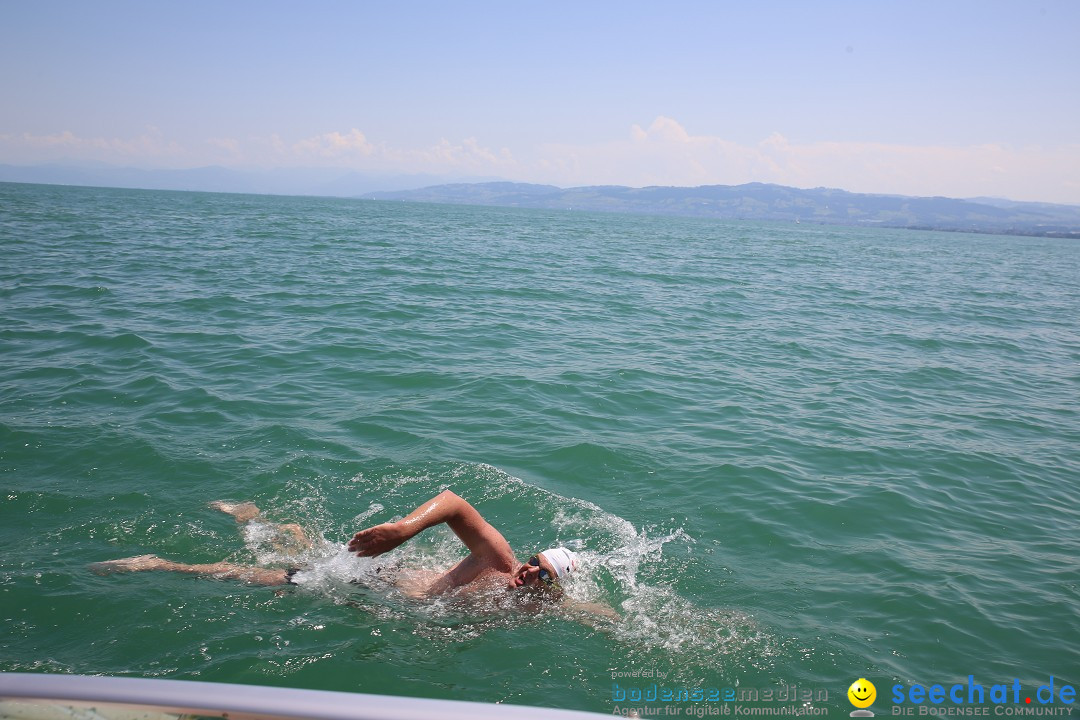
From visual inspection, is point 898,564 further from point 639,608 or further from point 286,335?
point 286,335

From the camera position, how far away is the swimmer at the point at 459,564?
4.96 metres

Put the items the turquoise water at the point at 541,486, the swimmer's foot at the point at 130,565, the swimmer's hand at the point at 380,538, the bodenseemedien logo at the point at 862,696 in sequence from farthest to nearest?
the swimmer's foot at the point at 130,565
the turquoise water at the point at 541,486
the bodenseemedien logo at the point at 862,696
the swimmer's hand at the point at 380,538

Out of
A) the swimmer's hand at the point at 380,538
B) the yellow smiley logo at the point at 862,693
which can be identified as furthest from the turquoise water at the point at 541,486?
the swimmer's hand at the point at 380,538

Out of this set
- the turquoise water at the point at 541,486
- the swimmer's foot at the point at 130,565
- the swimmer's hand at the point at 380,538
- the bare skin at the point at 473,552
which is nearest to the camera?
the swimmer's hand at the point at 380,538

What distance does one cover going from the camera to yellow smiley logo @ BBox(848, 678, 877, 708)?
4922mm

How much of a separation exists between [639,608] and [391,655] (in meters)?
2.35

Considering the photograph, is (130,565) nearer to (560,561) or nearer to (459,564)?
(459,564)

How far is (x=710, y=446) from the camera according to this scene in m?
9.44

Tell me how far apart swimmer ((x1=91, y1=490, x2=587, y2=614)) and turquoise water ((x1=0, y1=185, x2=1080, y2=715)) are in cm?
15

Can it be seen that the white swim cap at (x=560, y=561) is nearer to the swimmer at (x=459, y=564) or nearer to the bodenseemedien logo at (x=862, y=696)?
the swimmer at (x=459, y=564)

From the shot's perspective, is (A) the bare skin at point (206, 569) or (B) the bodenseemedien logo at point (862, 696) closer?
(B) the bodenseemedien logo at point (862, 696)

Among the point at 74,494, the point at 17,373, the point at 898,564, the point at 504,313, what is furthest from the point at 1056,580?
the point at 17,373

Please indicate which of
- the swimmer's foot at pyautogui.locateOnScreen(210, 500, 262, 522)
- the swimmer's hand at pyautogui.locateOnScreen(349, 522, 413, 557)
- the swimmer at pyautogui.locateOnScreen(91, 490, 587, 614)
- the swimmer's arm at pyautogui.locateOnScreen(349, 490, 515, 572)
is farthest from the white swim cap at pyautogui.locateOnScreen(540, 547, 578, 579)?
the swimmer's foot at pyautogui.locateOnScreen(210, 500, 262, 522)

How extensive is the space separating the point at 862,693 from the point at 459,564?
3510mm
